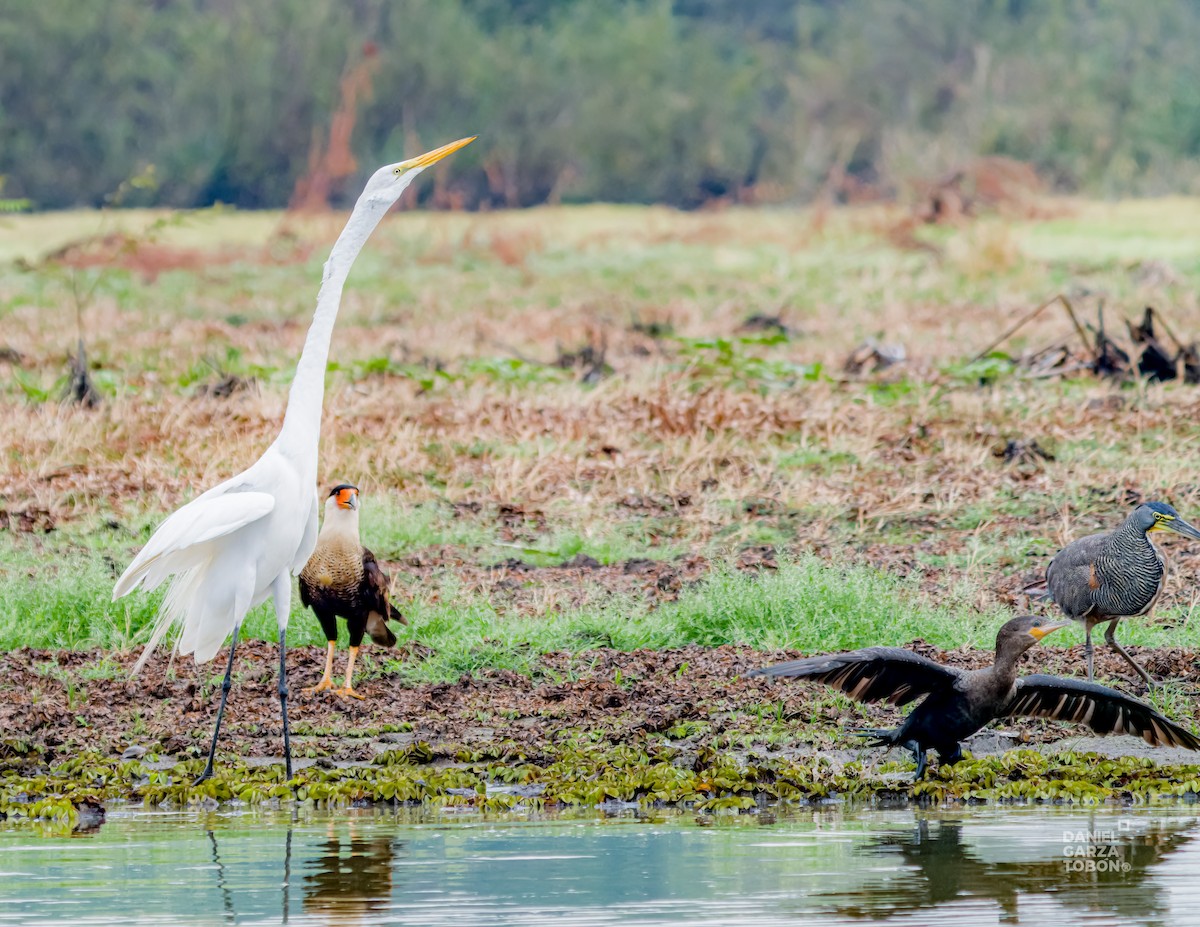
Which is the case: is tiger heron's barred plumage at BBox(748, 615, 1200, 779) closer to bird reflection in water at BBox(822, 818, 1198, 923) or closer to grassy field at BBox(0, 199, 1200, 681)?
bird reflection in water at BBox(822, 818, 1198, 923)

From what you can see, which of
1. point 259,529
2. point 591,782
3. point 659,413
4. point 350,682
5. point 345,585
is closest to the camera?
point 591,782

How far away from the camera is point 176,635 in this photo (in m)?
8.32

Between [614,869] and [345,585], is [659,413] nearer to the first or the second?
[345,585]

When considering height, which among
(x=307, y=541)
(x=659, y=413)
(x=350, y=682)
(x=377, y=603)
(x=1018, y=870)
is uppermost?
(x=659, y=413)

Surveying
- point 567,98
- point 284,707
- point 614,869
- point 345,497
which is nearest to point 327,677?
point 345,497

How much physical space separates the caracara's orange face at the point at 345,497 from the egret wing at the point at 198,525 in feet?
4.20

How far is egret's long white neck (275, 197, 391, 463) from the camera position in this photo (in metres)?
6.66

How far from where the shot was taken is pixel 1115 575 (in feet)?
24.5

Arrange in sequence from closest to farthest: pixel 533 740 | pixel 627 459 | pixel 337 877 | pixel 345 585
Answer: pixel 337 877, pixel 533 740, pixel 345 585, pixel 627 459

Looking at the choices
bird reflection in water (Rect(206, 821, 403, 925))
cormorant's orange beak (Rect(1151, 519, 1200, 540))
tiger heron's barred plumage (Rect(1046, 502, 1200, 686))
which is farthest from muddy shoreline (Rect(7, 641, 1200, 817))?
bird reflection in water (Rect(206, 821, 403, 925))

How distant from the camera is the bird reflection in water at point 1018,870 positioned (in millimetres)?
5109

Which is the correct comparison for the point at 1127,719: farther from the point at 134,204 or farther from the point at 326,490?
the point at 134,204

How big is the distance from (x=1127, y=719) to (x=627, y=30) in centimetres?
5386

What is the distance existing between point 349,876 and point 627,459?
632 centimetres
